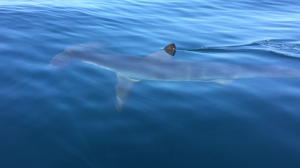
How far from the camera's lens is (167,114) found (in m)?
4.37

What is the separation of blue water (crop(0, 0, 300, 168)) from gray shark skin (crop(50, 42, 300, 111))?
0.22m

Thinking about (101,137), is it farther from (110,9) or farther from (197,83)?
(110,9)

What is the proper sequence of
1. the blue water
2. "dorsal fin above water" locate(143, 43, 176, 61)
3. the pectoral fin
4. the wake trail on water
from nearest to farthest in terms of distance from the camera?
the blue water → the pectoral fin → "dorsal fin above water" locate(143, 43, 176, 61) → the wake trail on water

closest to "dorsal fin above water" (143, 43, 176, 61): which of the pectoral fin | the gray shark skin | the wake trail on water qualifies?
the gray shark skin

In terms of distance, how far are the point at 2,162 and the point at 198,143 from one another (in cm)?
285

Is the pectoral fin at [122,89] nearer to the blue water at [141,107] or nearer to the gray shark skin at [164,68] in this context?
the gray shark skin at [164,68]

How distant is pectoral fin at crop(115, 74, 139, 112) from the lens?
4648 mm

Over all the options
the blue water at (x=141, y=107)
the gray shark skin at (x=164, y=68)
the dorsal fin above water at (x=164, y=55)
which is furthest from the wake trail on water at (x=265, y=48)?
the gray shark skin at (x=164, y=68)

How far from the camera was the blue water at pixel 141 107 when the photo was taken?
3451mm

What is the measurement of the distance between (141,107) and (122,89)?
0.82m

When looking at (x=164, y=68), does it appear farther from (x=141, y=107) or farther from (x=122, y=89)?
(x=141, y=107)

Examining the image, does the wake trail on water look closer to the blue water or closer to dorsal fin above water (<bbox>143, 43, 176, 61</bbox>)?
the blue water

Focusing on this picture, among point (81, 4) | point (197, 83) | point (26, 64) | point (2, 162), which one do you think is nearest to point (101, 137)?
point (2, 162)

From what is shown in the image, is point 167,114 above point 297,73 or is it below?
below
